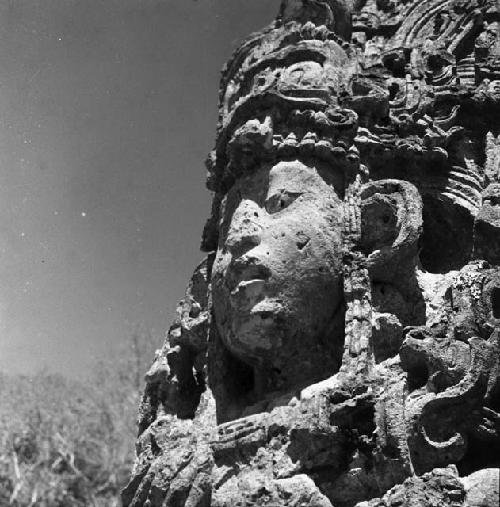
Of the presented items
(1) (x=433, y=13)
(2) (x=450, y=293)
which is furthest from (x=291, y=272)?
(1) (x=433, y=13)

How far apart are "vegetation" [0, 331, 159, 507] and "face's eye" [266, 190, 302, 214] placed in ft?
41.2

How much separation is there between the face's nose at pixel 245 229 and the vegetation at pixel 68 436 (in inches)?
489

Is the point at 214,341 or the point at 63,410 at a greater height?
the point at 63,410

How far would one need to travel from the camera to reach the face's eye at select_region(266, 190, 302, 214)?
5.64m

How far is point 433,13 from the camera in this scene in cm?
685

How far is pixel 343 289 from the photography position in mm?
5387

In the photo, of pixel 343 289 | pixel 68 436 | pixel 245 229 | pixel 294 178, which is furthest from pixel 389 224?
pixel 68 436

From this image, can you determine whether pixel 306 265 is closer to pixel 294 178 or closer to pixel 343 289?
pixel 343 289

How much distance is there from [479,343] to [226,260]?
1.56 meters

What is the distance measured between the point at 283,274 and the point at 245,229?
1.33 ft

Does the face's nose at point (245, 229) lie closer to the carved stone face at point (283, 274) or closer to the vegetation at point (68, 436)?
the carved stone face at point (283, 274)

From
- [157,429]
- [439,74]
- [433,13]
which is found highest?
[433,13]

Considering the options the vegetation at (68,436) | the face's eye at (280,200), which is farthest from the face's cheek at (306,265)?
the vegetation at (68,436)

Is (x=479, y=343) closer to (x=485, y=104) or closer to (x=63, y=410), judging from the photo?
(x=485, y=104)
